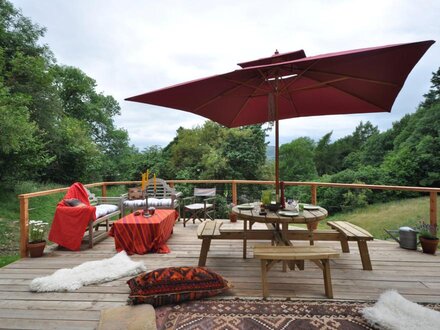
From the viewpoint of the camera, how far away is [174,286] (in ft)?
7.26

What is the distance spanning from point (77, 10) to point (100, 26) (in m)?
0.55

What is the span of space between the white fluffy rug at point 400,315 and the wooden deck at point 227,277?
0.64 ft

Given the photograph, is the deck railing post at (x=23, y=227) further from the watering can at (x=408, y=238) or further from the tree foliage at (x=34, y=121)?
the watering can at (x=408, y=238)

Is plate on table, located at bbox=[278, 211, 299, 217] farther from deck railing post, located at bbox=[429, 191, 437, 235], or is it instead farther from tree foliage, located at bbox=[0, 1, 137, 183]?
tree foliage, located at bbox=[0, 1, 137, 183]

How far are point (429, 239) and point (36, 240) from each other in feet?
16.6

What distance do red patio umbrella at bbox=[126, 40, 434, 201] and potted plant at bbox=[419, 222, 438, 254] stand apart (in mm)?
1712

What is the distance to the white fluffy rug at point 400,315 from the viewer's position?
69.7 inches

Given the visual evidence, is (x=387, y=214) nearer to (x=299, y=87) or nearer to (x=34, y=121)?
(x=299, y=87)

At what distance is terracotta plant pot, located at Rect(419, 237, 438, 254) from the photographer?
3309 millimetres

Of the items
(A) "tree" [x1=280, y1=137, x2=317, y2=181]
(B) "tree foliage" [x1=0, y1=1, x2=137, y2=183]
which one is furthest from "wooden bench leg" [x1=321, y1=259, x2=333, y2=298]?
(A) "tree" [x1=280, y1=137, x2=317, y2=181]

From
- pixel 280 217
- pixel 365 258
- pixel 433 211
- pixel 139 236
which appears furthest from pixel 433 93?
pixel 139 236

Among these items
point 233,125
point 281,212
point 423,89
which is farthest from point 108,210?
point 423,89

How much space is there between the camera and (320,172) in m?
24.9

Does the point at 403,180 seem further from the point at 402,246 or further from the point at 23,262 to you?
the point at 23,262
